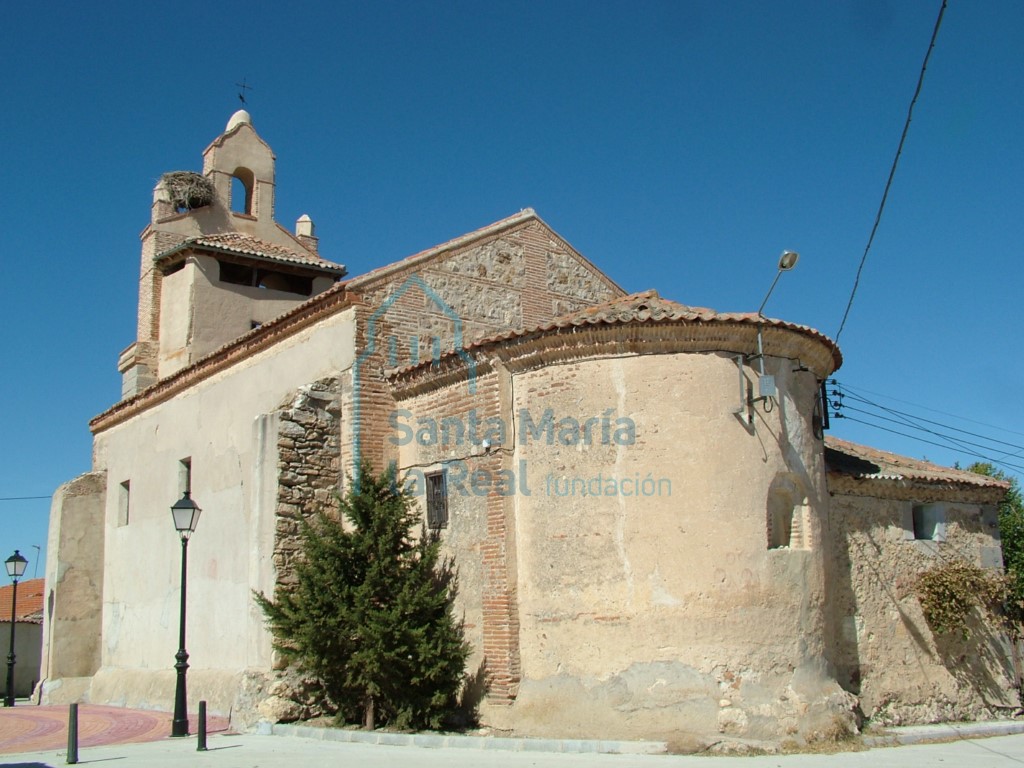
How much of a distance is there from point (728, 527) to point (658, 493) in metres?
0.97

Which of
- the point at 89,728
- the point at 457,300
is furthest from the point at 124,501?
the point at 457,300

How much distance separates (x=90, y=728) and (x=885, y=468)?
45.1ft

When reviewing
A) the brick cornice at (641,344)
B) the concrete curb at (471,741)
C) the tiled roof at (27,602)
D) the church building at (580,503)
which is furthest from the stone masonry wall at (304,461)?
the tiled roof at (27,602)

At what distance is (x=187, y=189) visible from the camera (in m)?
25.1

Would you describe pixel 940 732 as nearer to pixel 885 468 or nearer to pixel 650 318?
pixel 885 468

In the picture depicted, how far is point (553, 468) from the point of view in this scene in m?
13.6

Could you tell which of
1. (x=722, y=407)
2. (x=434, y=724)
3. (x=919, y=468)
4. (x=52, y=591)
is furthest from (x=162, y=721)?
(x=919, y=468)

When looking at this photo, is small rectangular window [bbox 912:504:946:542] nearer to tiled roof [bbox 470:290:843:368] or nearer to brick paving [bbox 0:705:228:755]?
tiled roof [bbox 470:290:843:368]

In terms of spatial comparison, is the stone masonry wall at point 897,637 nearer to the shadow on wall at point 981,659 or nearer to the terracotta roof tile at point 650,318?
the shadow on wall at point 981,659

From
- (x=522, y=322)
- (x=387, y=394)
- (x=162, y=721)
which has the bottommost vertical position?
(x=162, y=721)

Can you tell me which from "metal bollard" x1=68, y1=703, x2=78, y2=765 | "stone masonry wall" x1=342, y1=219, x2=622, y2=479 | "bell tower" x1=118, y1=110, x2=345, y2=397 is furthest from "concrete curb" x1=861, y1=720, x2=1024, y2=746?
"bell tower" x1=118, y1=110, x2=345, y2=397

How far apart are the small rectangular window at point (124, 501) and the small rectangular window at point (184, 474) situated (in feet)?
10.4

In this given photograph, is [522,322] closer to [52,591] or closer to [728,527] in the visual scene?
[728,527]

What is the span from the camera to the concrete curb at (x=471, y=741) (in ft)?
39.2
